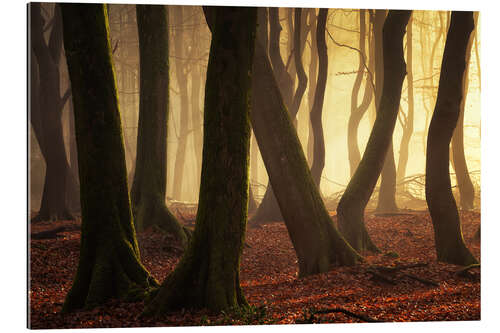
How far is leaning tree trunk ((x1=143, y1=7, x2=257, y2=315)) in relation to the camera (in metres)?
5.61

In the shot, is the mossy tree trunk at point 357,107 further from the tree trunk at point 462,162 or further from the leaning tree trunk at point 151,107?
the leaning tree trunk at point 151,107

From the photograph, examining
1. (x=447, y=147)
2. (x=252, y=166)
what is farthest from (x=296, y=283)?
(x=447, y=147)

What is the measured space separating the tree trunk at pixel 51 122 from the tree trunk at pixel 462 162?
513 centimetres

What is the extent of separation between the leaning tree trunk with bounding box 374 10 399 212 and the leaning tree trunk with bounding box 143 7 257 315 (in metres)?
2.51

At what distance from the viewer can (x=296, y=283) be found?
6770 mm

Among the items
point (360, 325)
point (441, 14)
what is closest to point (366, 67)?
point (441, 14)

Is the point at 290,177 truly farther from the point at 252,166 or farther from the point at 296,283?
the point at 296,283

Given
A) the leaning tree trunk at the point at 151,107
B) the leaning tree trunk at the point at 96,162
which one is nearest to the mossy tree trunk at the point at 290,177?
the leaning tree trunk at the point at 151,107

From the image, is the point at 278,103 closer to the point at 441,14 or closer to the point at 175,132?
the point at 175,132

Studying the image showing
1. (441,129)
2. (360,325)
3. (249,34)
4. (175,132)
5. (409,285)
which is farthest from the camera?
(175,132)

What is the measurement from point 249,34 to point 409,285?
3692 mm

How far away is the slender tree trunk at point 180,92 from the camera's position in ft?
24.5

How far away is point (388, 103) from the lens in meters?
7.54

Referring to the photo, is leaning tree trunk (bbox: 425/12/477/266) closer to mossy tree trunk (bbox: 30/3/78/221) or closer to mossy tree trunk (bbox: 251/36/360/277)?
mossy tree trunk (bbox: 251/36/360/277)
